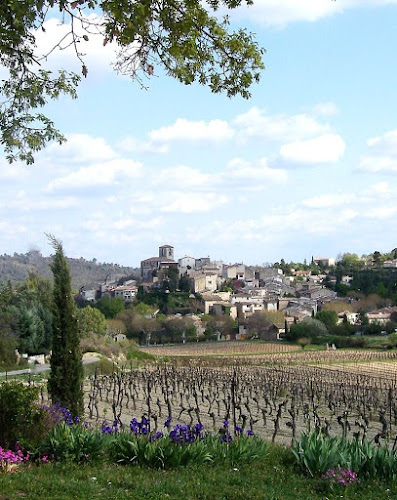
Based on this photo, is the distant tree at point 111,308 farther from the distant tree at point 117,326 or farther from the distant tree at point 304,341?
the distant tree at point 304,341

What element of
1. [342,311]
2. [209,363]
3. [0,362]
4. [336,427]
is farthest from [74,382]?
[342,311]

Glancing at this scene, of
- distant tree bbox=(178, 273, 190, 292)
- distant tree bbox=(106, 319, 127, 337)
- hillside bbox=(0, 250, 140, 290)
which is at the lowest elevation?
distant tree bbox=(106, 319, 127, 337)

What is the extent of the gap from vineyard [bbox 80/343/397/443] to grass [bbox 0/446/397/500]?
6481 millimetres

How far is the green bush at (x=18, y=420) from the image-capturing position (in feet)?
26.3

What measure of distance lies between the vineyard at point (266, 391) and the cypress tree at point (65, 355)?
15.3ft

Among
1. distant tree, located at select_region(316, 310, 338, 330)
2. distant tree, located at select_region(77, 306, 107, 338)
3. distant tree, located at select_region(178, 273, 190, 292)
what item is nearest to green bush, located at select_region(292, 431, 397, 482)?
distant tree, located at select_region(77, 306, 107, 338)

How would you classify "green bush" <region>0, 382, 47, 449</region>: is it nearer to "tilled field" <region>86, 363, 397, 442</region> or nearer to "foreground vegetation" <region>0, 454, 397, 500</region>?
"foreground vegetation" <region>0, 454, 397, 500</region>

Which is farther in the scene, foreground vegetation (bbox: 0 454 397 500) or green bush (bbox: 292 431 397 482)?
green bush (bbox: 292 431 397 482)

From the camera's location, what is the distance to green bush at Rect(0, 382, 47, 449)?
316 inches

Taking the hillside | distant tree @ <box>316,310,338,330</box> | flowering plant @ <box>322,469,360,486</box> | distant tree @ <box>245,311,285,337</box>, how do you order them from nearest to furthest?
flowering plant @ <box>322,469,360,486</box> < distant tree @ <box>316,310,338,330</box> < distant tree @ <box>245,311,285,337</box> < the hillside

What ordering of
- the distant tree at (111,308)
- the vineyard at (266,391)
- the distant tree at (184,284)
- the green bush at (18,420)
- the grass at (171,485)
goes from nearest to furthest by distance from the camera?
the grass at (171,485) < the green bush at (18,420) < the vineyard at (266,391) < the distant tree at (111,308) < the distant tree at (184,284)

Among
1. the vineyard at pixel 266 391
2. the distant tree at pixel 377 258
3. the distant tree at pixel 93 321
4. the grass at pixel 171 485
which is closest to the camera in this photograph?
the grass at pixel 171 485

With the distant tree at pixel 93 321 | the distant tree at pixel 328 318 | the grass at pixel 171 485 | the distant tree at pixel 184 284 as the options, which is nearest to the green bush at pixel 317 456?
the grass at pixel 171 485

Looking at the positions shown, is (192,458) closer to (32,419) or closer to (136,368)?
(32,419)
